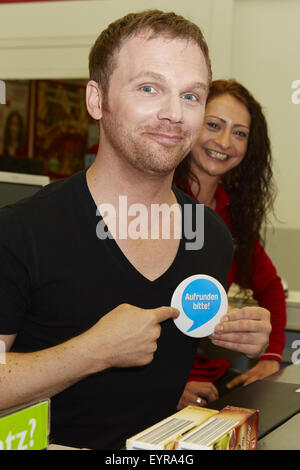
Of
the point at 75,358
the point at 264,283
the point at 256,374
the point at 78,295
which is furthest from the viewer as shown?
the point at 264,283

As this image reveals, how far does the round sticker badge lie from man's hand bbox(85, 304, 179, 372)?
13 centimetres

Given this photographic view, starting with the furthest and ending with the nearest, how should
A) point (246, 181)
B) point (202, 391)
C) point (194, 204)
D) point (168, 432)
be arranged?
point (246, 181) → point (202, 391) → point (194, 204) → point (168, 432)

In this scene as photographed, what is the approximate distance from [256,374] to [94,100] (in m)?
1.15

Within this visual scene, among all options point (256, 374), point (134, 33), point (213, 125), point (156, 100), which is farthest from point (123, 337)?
point (213, 125)

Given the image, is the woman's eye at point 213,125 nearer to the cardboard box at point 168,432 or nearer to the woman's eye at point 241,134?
the woman's eye at point 241,134

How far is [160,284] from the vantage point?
52.1 inches

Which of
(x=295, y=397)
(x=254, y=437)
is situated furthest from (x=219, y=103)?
(x=254, y=437)

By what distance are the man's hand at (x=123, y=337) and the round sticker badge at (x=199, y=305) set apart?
0.13m

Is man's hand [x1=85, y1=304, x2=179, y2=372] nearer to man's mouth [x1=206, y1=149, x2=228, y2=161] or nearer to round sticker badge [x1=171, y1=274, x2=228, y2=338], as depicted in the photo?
round sticker badge [x1=171, y1=274, x2=228, y2=338]

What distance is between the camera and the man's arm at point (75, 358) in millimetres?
1116

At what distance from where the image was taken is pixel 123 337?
1128 millimetres

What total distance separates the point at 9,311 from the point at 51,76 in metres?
3.13

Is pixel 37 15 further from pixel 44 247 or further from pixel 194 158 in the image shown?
pixel 44 247

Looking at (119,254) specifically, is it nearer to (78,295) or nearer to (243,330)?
(78,295)
